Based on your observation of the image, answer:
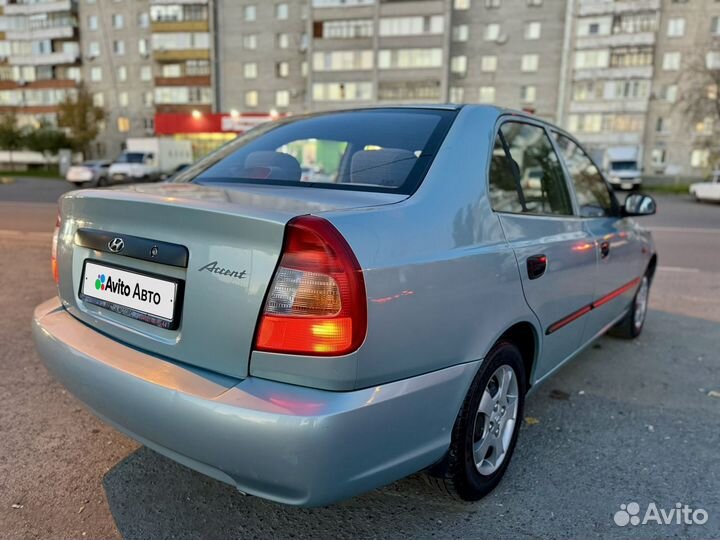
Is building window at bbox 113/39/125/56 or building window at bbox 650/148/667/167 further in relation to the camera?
building window at bbox 113/39/125/56

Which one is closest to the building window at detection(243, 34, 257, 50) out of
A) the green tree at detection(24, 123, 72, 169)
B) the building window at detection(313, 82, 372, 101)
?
the building window at detection(313, 82, 372, 101)

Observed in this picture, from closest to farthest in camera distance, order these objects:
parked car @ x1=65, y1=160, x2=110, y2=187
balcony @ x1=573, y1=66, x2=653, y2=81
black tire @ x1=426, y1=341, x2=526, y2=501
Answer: black tire @ x1=426, y1=341, x2=526, y2=501 < parked car @ x1=65, y1=160, x2=110, y2=187 < balcony @ x1=573, y1=66, x2=653, y2=81

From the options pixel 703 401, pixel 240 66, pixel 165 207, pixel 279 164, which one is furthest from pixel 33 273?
pixel 240 66

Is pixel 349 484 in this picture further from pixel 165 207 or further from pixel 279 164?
pixel 279 164

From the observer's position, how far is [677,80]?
43.5 metres

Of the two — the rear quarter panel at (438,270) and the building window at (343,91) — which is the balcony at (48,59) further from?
the rear quarter panel at (438,270)

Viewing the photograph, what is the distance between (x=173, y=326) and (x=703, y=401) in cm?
321

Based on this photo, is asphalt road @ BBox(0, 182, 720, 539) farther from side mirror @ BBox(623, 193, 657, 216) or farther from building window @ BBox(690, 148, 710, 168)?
building window @ BBox(690, 148, 710, 168)

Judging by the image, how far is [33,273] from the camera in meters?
6.12

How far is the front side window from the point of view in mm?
3223

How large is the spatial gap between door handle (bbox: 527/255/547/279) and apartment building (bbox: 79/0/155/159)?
189 ft

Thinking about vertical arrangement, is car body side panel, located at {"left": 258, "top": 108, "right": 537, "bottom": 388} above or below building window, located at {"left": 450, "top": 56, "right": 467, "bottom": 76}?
below

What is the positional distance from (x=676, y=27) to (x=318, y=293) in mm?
53245

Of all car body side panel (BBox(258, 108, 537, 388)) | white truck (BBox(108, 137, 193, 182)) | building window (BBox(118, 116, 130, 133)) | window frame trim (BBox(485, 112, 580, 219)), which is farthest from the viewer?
building window (BBox(118, 116, 130, 133))
